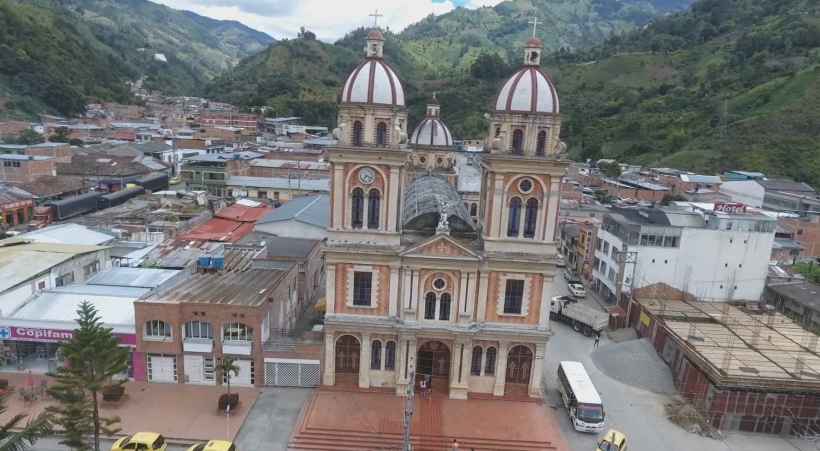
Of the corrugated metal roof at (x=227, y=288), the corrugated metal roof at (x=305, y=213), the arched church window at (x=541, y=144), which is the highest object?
the arched church window at (x=541, y=144)

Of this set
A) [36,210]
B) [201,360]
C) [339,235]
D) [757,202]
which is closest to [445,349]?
[339,235]

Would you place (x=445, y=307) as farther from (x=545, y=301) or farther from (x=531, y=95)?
(x=531, y=95)

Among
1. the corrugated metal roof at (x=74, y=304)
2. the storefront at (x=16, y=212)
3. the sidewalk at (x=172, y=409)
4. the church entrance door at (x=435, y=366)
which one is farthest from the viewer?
the storefront at (x=16, y=212)

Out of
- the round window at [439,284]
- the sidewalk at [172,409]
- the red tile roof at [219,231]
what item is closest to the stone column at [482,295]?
the round window at [439,284]

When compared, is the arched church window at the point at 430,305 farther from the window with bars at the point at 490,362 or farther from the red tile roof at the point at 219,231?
the red tile roof at the point at 219,231

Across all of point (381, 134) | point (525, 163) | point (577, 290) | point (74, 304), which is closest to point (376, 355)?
point (381, 134)

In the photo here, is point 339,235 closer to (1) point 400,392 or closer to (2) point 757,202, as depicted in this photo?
(1) point 400,392

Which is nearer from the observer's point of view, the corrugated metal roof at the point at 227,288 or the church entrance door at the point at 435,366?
the corrugated metal roof at the point at 227,288
